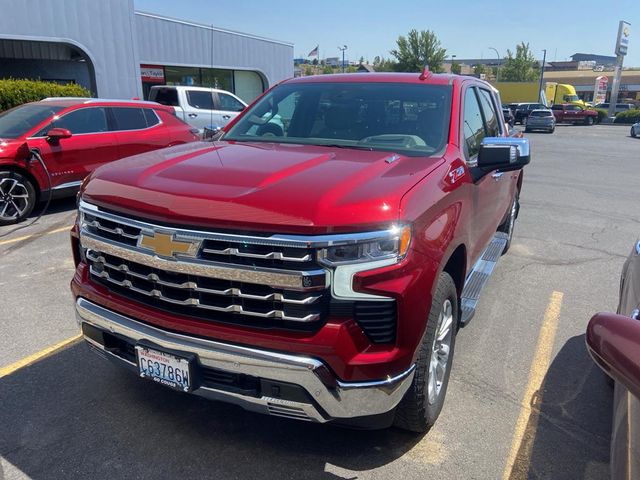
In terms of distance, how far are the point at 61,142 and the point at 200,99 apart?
767 centimetres

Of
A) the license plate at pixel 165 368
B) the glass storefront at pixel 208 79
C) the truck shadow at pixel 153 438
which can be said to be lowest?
the truck shadow at pixel 153 438

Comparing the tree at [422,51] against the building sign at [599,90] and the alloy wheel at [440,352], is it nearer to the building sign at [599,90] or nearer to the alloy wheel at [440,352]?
the building sign at [599,90]

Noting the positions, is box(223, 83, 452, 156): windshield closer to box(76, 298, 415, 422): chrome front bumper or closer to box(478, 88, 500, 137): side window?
box(478, 88, 500, 137): side window

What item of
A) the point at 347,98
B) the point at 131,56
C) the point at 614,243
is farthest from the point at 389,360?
the point at 131,56

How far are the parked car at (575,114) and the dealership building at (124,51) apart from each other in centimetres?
2550

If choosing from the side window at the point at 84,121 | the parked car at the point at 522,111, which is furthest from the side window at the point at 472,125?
the parked car at the point at 522,111

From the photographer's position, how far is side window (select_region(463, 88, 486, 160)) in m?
3.71

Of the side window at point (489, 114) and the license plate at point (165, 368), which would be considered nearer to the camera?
the license plate at point (165, 368)

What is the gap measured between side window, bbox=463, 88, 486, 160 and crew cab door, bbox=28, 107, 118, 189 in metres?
5.95

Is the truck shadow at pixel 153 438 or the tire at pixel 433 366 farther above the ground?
the tire at pixel 433 366

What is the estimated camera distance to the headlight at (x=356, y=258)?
2.27 m

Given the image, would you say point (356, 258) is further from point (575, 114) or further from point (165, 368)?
point (575, 114)

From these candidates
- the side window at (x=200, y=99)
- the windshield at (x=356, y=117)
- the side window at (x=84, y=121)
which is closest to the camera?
the windshield at (x=356, y=117)

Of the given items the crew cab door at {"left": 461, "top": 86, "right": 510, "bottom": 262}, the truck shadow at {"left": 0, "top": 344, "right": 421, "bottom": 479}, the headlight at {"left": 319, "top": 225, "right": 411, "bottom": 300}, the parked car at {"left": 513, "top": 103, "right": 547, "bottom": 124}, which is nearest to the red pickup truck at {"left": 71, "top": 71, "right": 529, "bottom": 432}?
the headlight at {"left": 319, "top": 225, "right": 411, "bottom": 300}
